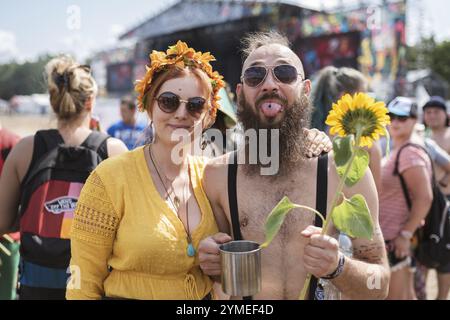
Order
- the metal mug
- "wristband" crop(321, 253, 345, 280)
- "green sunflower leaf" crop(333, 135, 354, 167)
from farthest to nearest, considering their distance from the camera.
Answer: "wristband" crop(321, 253, 345, 280) → the metal mug → "green sunflower leaf" crop(333, 135, 354, 167)

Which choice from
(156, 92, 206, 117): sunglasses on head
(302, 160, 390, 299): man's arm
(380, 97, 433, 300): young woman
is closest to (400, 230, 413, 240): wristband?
(380, 97, 433, 300): young woman

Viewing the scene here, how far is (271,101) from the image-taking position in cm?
179

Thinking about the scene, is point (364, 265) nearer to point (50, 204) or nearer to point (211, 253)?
point (211, 253)

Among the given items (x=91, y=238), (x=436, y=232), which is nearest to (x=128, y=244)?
(x=91, y=238)

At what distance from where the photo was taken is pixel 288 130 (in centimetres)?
180

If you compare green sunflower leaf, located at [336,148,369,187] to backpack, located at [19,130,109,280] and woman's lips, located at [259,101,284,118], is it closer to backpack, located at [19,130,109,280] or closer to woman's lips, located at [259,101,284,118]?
woman's lips, located at [259,101,284,118]

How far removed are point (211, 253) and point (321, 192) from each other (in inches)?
20.7

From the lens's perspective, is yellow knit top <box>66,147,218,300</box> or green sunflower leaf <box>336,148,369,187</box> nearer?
green sunflower leaf <box>336,148,369,187</box>

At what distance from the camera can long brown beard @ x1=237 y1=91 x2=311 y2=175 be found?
180 cm

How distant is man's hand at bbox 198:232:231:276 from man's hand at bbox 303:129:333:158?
552 mm

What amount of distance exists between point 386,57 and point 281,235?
10.8 m

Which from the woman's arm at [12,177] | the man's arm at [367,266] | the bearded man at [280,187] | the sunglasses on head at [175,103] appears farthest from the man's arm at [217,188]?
the woman's arm at [12,177]

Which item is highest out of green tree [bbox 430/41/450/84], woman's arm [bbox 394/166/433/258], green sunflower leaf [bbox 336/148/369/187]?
green tree [bbox 430/41/450/84]

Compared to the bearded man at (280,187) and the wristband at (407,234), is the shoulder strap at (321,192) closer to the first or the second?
the bearded man at (280,187)
